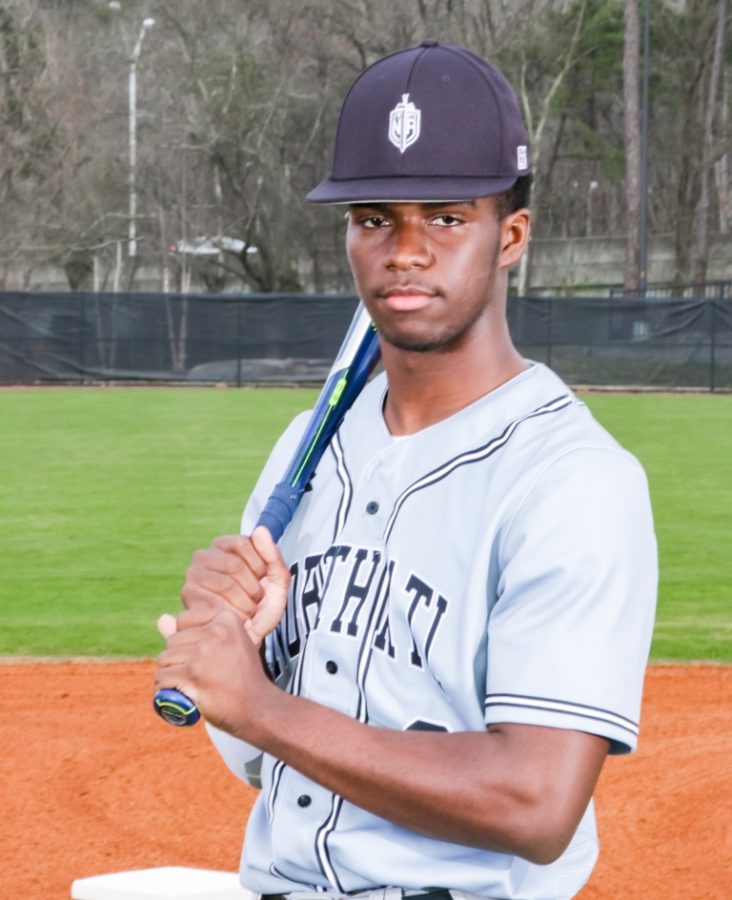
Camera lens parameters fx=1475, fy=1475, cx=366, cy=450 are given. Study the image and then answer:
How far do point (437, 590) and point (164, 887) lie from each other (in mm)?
2645

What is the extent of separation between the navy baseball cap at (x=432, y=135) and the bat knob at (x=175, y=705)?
663mm

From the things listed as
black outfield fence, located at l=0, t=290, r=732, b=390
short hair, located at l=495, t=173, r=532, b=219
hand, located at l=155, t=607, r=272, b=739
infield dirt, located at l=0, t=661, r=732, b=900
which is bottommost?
black outfield fence, located at l=0, t=290, r=732, b=390

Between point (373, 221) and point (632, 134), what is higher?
point (373, 221)

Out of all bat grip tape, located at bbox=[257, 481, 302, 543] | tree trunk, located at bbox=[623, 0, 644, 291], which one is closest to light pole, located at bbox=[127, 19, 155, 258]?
tree trunk, located at bbox=[623, 0, 644, 291]

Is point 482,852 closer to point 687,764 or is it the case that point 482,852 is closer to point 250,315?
point 687,764

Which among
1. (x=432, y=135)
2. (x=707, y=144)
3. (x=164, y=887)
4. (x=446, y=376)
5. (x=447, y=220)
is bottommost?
(x=707, y=144)

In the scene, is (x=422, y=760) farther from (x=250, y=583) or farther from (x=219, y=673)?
(x=250, y=583)

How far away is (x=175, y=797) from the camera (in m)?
5.47

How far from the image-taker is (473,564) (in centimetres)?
184

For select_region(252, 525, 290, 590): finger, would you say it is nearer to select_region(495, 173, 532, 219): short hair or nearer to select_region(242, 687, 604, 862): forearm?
select_region(242, 687, 604, 862): forearm

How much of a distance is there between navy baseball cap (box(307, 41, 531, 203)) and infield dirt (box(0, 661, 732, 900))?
10.7ft

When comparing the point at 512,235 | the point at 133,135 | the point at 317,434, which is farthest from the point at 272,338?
the point at 512,235

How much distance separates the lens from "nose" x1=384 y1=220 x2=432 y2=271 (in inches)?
77.2

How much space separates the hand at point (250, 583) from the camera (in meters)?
1.99
